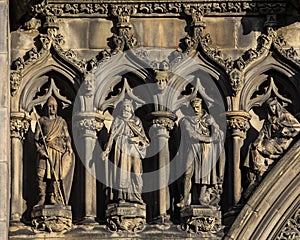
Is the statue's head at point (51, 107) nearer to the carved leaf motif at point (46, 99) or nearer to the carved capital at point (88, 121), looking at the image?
the carved leaf motif at point (46, 99)

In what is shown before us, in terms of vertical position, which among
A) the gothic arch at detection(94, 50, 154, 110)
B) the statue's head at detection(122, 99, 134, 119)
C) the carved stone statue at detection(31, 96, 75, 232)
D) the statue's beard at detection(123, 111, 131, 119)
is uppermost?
the gothic arch at detection(94, 50, 154, 110)

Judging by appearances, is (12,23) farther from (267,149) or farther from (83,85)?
(267,149)

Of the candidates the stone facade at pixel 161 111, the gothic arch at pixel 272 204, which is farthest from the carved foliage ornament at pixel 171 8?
the gothic arch at pixel 272 204

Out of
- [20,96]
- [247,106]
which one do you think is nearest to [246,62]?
[247,106]

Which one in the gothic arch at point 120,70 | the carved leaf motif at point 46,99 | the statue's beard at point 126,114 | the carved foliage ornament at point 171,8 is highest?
the carved foliage ornament at point 171,8

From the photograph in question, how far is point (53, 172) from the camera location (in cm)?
2756

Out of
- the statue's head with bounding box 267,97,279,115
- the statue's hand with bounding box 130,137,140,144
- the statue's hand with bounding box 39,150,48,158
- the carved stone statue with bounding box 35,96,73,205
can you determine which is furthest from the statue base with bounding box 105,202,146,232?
the statue's head with bounding box 267,97,279,115

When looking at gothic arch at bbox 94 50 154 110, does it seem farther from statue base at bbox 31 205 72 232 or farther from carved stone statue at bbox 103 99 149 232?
statue base at bbox 31 205 72 232

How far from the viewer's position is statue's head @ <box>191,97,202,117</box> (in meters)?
27.9

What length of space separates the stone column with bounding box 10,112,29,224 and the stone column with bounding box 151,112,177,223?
134cm

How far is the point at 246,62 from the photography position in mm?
27969

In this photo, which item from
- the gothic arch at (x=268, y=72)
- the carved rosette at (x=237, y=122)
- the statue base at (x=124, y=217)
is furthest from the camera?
the gothic arch at (x=268, y=72)

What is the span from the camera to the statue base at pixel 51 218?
89.9 feet

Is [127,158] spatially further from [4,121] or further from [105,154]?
[4,121]
